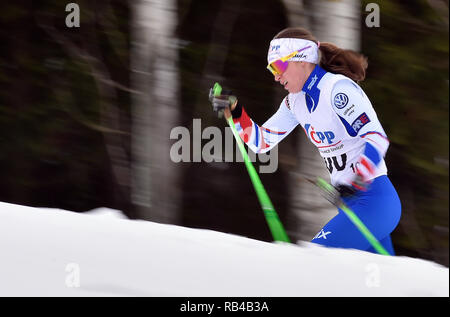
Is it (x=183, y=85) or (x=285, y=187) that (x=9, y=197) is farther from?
(x=285, y=187)

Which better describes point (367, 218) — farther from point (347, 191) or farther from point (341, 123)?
point (341, 123)

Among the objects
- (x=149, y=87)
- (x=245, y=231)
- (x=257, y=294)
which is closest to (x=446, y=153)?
(x=245, y=231)

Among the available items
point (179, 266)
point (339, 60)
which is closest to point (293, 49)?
point (339, 60)

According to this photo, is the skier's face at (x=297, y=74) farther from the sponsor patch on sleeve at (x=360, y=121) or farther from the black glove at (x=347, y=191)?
the black glove at (x=347, y=191)

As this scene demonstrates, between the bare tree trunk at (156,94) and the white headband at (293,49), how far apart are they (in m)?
2.17

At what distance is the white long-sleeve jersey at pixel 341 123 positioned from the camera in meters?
Result: 3.13

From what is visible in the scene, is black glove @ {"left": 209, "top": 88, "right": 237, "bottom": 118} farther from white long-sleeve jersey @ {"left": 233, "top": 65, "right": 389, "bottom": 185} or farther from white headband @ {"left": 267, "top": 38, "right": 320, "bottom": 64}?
white headband @ {"left": 267, "top": 38, "right": 320, "bottom": 64}

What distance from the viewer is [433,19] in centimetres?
701

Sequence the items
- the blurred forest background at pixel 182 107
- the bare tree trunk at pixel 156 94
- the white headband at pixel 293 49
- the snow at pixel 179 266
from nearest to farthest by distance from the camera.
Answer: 1. the snow at pixel 179 266
2. the white headband at pixel 293 49
3. the bare tree trunk at pixel 156 94
4. the blurred forest background at pixel 182 107

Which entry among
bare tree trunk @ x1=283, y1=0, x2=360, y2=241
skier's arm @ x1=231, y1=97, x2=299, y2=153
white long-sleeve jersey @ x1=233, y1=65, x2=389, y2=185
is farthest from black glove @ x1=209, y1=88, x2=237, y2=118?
bare tree trunk @ x1=283, y1=0, x2=360, y2=241

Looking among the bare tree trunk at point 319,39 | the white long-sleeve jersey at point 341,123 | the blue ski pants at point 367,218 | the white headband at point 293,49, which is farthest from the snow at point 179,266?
the bare tree trunk at point 319,39

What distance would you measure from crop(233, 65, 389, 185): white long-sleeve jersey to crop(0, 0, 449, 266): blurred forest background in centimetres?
225
